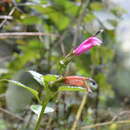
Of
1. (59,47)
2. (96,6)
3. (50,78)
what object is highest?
(50,78)

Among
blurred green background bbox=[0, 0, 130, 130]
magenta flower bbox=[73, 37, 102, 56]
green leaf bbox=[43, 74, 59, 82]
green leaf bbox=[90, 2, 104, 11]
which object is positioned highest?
magenta flower bbox=[73, 37, 102, 56]

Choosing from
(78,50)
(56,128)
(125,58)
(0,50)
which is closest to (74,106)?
(56,128)

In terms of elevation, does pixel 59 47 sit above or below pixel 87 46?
below

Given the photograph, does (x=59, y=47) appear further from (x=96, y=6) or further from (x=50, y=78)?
(x=50, y=78)

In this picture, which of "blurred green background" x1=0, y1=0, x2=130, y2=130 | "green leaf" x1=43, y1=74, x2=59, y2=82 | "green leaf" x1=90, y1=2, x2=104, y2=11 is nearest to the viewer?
"green leaf" x1=43, y1=74, x2=59, y2=82

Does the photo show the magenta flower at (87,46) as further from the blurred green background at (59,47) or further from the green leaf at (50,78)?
the blurred green background at (59,47)

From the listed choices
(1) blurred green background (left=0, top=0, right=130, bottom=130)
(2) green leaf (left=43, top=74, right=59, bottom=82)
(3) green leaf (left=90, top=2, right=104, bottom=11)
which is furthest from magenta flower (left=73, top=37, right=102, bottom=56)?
(3) green leaf (left=90, top=2, right=104, bottom=11)

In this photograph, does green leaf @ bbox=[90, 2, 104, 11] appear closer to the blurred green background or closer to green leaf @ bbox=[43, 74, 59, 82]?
the blurred green background

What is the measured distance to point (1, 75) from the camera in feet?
3.87

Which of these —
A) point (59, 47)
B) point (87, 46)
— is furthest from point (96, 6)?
point (87, 46)

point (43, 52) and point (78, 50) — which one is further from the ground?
point (78, 50)

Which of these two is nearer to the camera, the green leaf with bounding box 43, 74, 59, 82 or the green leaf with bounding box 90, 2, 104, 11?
the green leaf with bounding box 43, 74, 59, 82

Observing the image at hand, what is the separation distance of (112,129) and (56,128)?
10.2 inches

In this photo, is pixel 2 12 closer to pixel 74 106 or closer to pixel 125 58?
pixel 74 106
